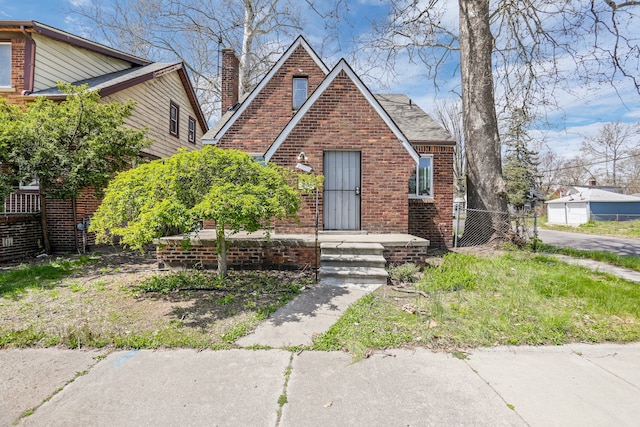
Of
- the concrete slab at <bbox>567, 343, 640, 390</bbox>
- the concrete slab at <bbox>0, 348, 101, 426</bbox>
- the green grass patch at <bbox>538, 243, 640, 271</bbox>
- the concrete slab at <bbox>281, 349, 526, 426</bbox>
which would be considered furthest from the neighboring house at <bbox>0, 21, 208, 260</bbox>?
the green grass patch at <bbox>538, 243, 640, 271</bbox>

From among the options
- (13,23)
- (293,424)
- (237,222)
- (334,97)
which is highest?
(13,23)

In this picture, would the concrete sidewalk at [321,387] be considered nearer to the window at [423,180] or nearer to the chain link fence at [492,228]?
the chain link fence at [492,228]

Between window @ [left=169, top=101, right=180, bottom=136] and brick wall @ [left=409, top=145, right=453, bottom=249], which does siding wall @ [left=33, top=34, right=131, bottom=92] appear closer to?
window @ [left=169, top=101, right=180, bottom=136]

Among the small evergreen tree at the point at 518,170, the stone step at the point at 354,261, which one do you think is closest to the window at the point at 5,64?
the stone step at the point at 354,261

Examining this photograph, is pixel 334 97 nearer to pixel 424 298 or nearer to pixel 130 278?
pixel 424 298

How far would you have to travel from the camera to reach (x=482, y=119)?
957 centimetres

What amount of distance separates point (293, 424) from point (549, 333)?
11.0 feet

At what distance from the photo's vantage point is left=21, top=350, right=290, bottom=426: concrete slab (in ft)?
7.80

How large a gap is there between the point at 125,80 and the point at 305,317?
11780 mm

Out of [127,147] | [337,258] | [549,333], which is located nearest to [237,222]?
[337,258]

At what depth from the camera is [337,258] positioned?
597 centimetres

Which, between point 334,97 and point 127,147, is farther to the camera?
point 127,147

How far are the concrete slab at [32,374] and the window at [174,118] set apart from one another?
13564 millimetres

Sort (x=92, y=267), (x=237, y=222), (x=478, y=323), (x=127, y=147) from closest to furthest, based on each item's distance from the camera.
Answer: (x=478, y=323) → (x=237, y=222) → (x=92, y=267) → (x=127, y=147)
